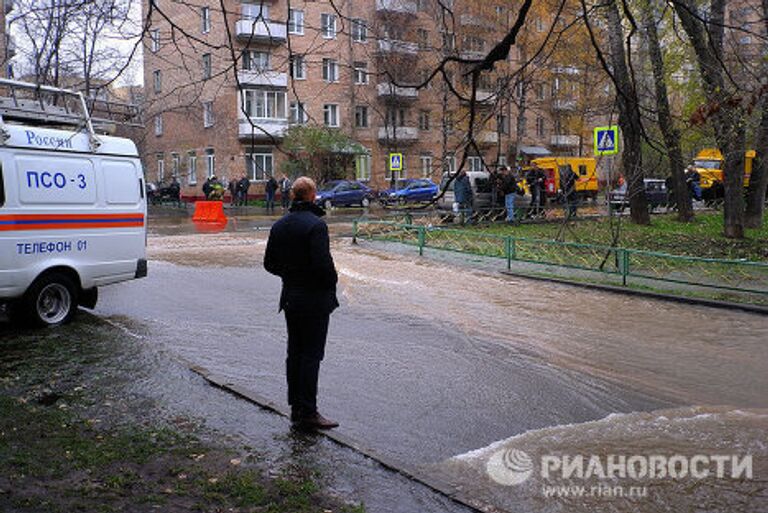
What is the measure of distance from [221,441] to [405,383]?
2.53 m

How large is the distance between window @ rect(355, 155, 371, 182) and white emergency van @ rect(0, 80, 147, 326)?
128 feet

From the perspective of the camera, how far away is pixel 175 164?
54438 mm

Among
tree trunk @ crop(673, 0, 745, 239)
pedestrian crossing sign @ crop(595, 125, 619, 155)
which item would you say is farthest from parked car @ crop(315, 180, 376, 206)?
pedestrian crossing sign @ crop(595, 125, 619, 155)

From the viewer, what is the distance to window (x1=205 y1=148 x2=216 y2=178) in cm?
5022

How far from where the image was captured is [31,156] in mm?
9695

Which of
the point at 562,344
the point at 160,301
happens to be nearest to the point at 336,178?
the point at 160,301

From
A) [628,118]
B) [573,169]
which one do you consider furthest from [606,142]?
[573,169]

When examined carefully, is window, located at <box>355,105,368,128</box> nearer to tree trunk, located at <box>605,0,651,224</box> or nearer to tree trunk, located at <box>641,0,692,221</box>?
tree trunk, located at <box>641,0,692,221</box>

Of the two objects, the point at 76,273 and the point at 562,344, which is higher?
the point at 76,273

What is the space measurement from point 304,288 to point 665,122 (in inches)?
405

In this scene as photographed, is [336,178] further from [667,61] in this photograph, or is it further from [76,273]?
[76,273]

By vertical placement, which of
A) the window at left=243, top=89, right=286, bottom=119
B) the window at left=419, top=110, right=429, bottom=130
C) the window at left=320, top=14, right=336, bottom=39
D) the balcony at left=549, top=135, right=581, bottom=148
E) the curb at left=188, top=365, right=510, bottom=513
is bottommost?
the curb at left=188, top=365, right=510, bottom=513

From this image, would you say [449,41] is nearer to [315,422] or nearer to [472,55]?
[472,55]

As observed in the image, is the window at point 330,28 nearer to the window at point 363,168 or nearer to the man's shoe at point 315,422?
the man's shoe at point 315,422
